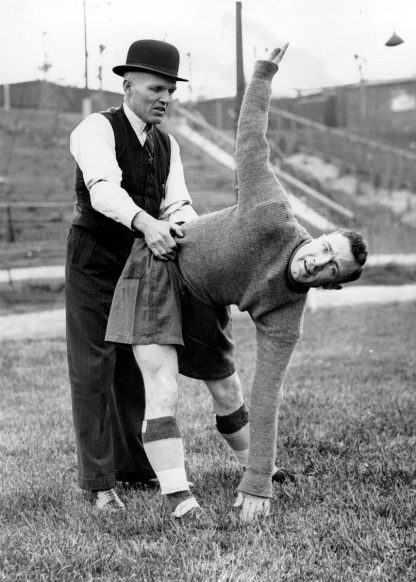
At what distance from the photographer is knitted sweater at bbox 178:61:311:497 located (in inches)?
130

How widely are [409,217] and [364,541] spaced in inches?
847

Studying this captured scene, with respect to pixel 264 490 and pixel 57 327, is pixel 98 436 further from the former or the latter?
pixel 57 327

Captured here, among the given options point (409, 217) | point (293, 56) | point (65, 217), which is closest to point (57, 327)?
point (293, 56)

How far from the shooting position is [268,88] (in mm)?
3465

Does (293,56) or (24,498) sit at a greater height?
Answer: (293,56)

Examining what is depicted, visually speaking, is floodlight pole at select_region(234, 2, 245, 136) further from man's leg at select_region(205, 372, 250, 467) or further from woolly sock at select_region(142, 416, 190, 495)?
woolly sock at select_region(142, 416, 190, 495)

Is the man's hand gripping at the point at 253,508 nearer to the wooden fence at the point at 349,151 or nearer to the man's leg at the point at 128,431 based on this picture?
the man's leg at the point at 128,431

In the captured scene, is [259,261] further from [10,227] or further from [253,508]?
[10,227]

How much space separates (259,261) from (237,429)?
101cm

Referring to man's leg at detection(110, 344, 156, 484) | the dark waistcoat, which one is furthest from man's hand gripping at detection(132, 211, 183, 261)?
man's leg at detection(110, 344, 156, 484)

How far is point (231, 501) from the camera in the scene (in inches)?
145

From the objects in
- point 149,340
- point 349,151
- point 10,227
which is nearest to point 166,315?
point 149,340

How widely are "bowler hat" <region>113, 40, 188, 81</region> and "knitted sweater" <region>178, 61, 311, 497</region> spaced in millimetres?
423

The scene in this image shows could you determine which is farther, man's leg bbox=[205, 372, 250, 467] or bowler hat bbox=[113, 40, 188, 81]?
man's leg bbox=[205, 372, 250, 467]
